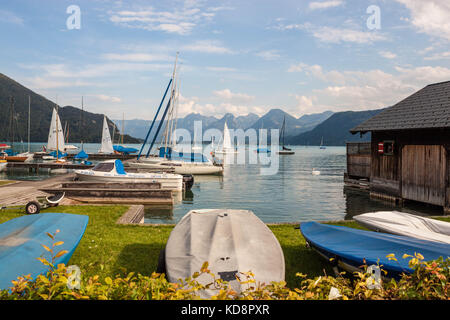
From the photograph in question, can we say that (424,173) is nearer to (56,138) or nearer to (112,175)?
(112,175)

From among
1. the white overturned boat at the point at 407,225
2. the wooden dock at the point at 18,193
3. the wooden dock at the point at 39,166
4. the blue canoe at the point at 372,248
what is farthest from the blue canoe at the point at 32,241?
the wooden dock at the point at 39,166

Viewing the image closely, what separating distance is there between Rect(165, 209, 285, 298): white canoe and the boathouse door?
15.9 m

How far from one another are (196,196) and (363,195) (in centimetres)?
1515

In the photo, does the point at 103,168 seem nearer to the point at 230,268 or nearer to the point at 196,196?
the point at 196,196

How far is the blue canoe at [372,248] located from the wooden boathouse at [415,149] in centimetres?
1418

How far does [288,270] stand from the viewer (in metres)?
7.81

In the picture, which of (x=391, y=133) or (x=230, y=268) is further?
(x=391, y=133)

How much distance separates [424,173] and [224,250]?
1863 centimetres

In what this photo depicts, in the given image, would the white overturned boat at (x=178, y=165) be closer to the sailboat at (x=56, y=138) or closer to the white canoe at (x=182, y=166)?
the white canoe at (x=182, y=166)

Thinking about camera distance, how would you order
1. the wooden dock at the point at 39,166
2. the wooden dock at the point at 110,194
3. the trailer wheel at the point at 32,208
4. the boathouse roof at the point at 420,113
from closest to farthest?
1. the trailer wheel at the point at 32,208
2. the wooden dock at the point at 110,194
3. the boathouse roof at the point at 420,113
4. the wooden dock at the point at 39,166

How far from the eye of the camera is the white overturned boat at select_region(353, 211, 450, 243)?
26.0 feet

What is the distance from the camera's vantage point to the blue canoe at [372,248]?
18.5 ft

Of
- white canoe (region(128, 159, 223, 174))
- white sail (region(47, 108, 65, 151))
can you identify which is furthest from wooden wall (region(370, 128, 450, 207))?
white sail (region(47, 108, 65, 151))

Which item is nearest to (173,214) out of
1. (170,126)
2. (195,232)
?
(195,232)
